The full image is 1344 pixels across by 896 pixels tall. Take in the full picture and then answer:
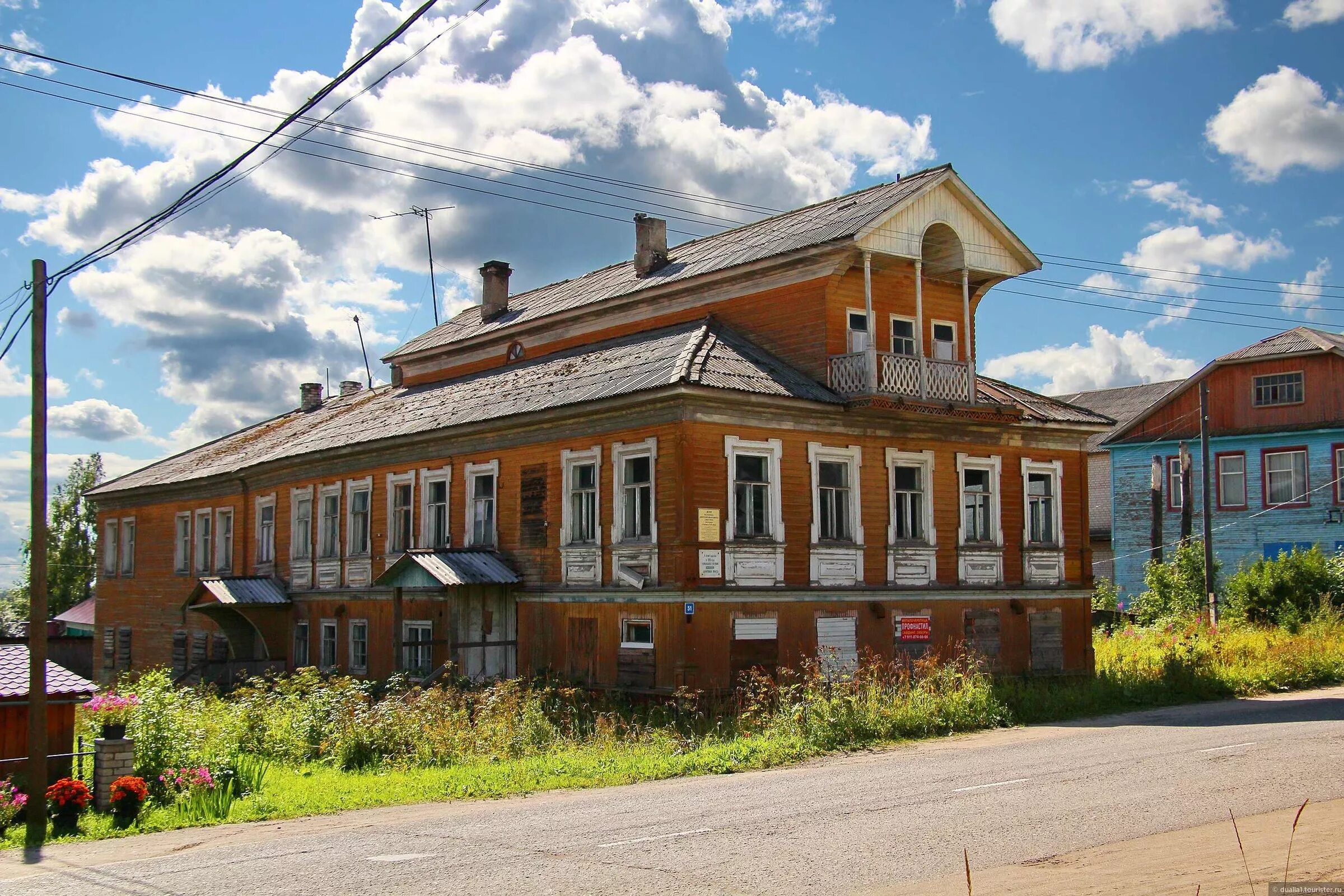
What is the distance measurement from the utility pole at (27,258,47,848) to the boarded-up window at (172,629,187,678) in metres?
22.7

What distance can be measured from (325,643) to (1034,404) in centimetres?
1799

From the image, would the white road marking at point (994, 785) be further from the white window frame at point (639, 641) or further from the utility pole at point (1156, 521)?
the utility pole at point (1156, 521)

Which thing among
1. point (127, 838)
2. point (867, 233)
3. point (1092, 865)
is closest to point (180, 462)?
point (867, 233)

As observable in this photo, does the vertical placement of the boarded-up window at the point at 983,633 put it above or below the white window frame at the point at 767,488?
below

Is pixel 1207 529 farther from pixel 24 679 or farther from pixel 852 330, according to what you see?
pixel 24 679

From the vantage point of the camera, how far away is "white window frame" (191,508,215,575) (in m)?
37.2

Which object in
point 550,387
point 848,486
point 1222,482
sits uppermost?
point 550,387

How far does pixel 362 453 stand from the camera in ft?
98.7

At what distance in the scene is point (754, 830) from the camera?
11406mm

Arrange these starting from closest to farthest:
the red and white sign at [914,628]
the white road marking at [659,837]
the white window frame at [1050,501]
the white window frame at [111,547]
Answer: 1. the white road marking at [659,837]
2. the red and white sign at [914,628]
3. the white window frame at [1050,501]
4. the white window frame at [111,547]

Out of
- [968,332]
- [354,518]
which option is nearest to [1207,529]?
[968,332]

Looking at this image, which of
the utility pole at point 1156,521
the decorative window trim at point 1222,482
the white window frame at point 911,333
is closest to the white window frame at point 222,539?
the white window frame at point 911,333

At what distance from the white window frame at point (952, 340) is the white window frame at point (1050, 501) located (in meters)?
2.67

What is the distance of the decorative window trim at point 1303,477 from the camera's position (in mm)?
40219
